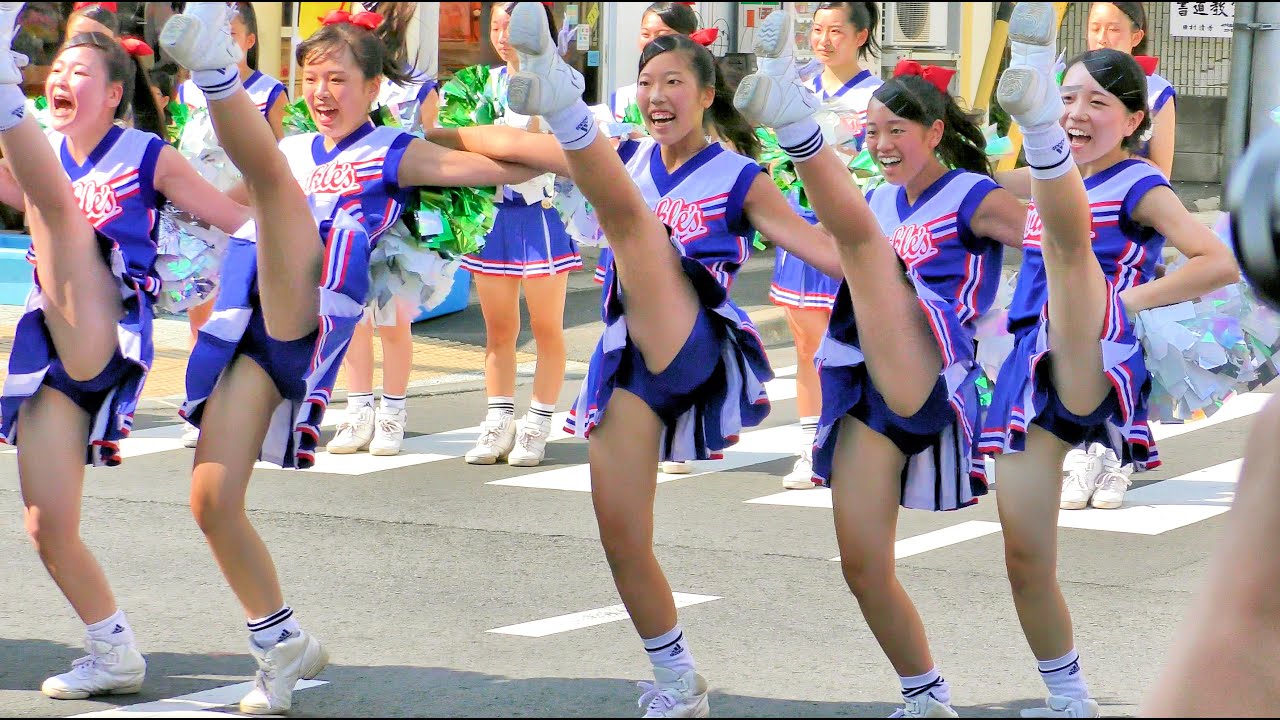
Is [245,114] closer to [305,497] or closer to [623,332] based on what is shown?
[623,332]

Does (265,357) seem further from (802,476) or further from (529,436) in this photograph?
(529,436)

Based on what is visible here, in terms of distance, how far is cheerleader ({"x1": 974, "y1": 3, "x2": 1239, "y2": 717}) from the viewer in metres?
3.93

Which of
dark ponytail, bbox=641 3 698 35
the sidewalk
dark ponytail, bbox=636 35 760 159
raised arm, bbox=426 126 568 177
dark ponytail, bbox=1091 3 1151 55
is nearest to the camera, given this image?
raised arm, bbox=426 126 568 177

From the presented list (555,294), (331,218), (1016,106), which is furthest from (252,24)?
(1016,106)

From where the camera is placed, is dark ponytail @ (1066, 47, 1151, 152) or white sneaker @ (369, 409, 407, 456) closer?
dark ponytail @ (1066, 47, 1151, 152)

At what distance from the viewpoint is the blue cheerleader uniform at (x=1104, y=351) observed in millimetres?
4266

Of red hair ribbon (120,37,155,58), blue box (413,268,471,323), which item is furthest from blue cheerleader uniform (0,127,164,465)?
blue box (413,268,471,323)

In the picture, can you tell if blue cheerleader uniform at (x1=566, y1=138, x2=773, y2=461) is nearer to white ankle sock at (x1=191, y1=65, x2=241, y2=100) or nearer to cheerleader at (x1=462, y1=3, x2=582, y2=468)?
white ankle sock at (x1=191, y1=65, x2=241, y2=100)

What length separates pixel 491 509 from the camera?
709 cm

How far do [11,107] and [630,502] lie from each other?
1784 millimetres

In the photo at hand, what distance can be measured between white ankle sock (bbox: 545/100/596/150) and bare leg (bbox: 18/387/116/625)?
1.50 m

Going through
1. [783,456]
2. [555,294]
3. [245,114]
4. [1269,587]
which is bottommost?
[783,456]

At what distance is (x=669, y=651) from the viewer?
4.37 meters

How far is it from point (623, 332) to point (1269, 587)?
8.33 feet
